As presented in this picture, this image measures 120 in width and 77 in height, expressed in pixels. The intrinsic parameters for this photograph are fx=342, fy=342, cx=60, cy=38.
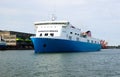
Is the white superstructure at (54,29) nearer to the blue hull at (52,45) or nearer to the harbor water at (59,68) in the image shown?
the blue hull at (52,45)

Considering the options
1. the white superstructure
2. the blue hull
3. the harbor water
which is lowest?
the harbor water

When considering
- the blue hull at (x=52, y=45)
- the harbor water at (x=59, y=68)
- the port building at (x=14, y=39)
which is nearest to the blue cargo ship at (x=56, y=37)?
the blue hull at (x=52, y=45)

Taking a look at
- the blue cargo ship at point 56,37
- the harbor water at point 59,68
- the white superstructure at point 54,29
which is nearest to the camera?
the harbor water at point 59,68

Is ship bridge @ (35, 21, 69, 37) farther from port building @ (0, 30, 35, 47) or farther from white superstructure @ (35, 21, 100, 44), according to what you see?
port building @ (0, 30, 35, 47)

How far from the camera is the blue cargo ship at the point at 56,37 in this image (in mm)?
82750

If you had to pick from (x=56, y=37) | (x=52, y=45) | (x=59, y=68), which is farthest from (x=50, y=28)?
(x=59, y=68)

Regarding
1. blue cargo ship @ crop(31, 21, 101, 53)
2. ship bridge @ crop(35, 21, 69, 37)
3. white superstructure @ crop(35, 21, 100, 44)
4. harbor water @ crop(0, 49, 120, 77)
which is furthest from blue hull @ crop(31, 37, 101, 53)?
harbor water @ crop(0, 49, 120, 77)

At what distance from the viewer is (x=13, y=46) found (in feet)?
573

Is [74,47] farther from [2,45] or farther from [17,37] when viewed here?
[17,37]

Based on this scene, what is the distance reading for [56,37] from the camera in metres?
83.5

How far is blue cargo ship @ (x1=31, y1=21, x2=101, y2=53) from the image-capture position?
82.8 metres

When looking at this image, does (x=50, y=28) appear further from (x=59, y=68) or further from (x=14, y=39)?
(x=14, y=39)

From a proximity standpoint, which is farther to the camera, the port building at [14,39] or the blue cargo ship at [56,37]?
the port building at [14,39]

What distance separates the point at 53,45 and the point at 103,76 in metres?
49.7
